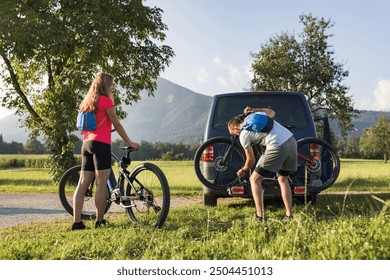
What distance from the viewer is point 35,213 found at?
859cm

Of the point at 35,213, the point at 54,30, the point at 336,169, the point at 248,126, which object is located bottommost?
the point at 35,213

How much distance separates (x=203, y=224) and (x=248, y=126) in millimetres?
1612

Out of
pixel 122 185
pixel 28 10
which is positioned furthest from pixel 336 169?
pixel 28 10

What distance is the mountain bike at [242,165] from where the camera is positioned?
6.61 metres

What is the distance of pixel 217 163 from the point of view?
6855mm

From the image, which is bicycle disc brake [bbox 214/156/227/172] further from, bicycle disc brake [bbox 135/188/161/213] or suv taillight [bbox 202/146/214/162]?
bicycle disc brake [bbox 135/188/161/213]

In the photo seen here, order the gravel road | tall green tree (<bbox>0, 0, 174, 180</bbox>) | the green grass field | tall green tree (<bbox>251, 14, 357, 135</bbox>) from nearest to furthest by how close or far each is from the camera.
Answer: the green grass field → the gravel road → tall green tree (<bbox>0, 0, 174, 180</bbox>) → tall green tree (<bbox>251, 14, 357, 135</bbox>)

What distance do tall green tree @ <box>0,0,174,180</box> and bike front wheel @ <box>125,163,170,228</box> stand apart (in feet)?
37.3

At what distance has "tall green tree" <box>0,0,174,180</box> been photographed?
16.0 metres

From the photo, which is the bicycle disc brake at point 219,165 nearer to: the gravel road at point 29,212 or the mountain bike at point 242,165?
the mountain bike at point 242,165

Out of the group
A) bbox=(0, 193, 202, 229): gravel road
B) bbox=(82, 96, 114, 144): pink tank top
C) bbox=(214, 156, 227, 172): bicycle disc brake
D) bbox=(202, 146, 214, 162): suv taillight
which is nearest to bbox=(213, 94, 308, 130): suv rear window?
bbox=(202, 146, 214, 162): suv taillight

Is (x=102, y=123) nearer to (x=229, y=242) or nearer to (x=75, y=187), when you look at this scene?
(x=75, y=187)

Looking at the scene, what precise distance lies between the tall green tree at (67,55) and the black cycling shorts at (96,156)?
1115 centimetres
